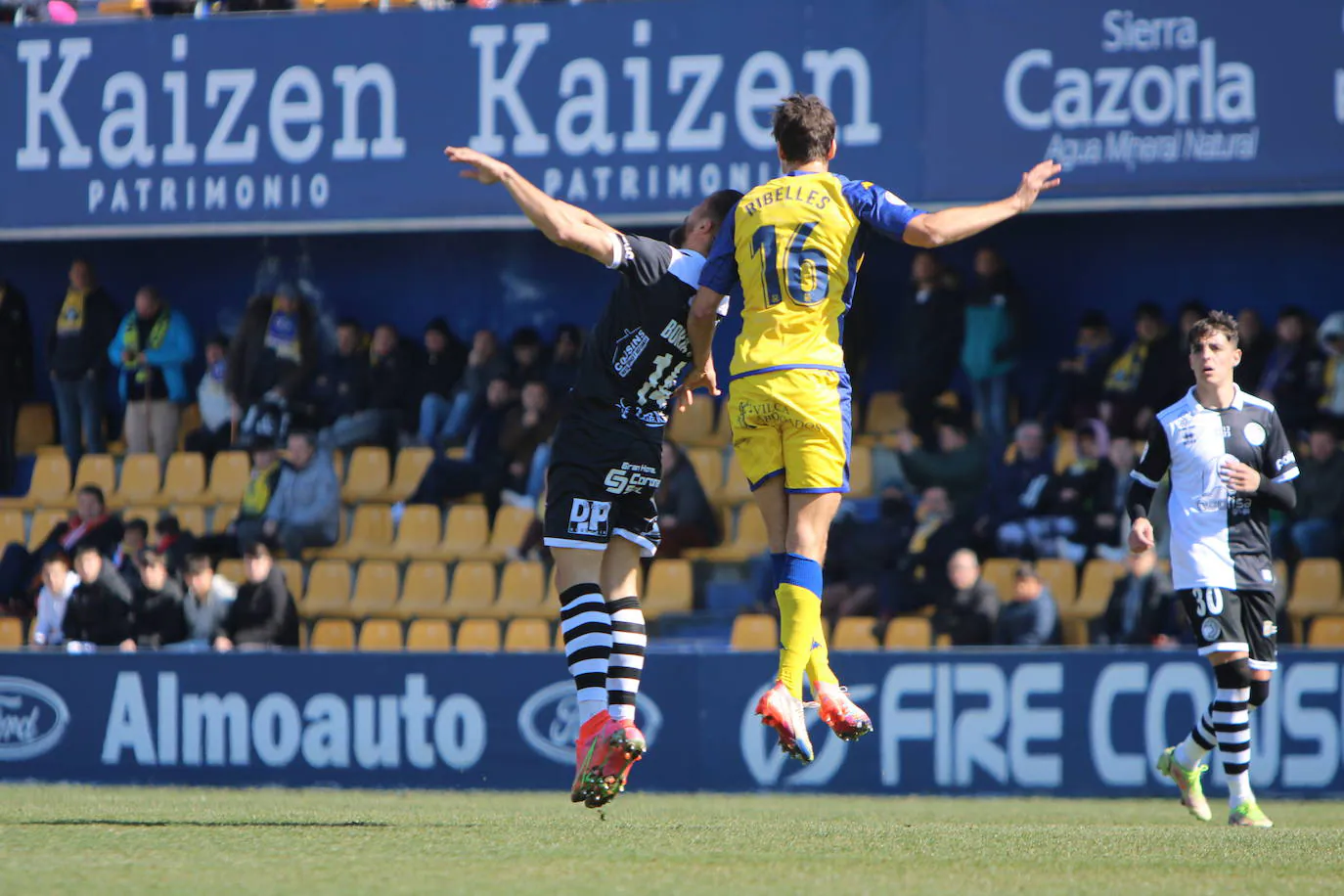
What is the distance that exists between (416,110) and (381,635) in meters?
4.17

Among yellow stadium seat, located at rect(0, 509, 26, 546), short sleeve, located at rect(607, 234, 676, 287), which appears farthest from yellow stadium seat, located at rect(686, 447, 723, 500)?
short sleeve, located at rect(607, 234, 676, 287)

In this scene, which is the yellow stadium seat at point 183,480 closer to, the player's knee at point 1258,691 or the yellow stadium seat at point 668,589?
the yellow stadium seat at point 668,589

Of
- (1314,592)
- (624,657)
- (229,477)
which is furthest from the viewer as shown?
(229,477)

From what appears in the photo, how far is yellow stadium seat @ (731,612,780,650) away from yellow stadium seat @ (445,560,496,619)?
2.20 meters

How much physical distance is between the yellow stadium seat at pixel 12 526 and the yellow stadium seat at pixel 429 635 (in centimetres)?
413

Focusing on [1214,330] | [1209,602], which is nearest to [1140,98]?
[1214,330]

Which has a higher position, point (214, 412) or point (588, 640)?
point (214, 412)

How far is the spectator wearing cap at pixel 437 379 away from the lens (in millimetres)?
15820

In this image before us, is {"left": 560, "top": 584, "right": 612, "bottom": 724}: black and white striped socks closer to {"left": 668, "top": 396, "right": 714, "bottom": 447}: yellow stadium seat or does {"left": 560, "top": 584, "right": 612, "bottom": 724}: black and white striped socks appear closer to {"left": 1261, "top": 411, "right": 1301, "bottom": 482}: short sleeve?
{"left": 1261, "top": 411, "right": 1301, "bottom": 482}: short sleeve

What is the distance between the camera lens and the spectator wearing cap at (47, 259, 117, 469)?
1642 centimetres

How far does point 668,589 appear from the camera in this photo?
13.8m

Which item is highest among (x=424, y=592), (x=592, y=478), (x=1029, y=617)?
(x=592, y=478)

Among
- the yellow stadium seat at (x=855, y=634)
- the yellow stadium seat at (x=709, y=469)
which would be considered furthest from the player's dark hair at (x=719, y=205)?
the yellow stadium seat at (x=709, y=469)

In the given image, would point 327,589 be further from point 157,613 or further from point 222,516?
point 157,613
